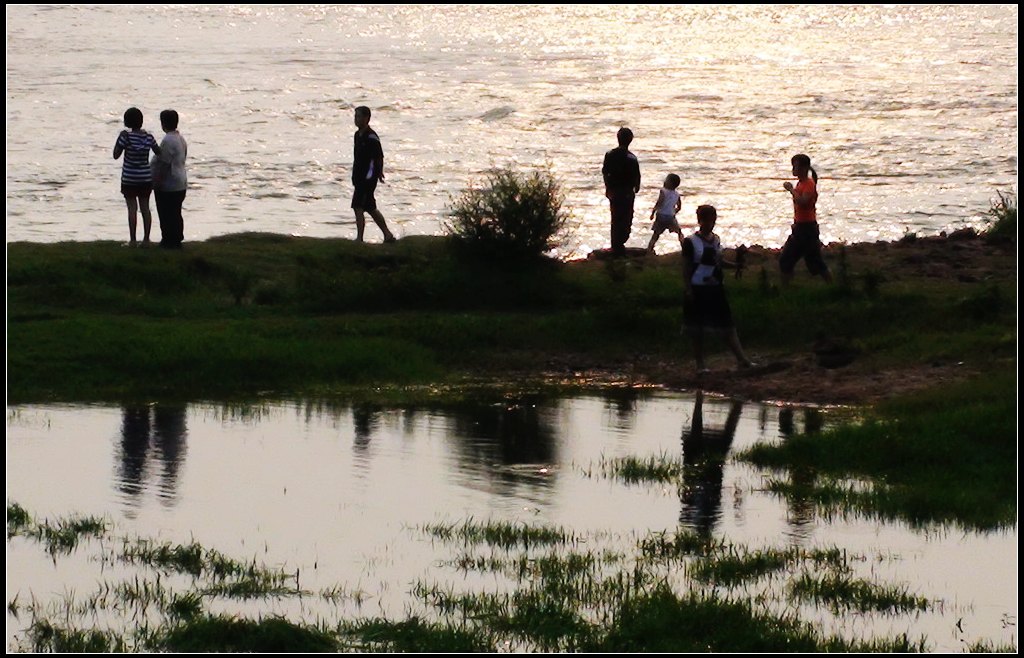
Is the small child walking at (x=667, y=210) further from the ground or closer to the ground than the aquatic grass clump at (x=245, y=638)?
further from the ground

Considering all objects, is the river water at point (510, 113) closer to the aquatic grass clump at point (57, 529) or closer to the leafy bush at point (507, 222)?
the leafy bush at point (507, 222)

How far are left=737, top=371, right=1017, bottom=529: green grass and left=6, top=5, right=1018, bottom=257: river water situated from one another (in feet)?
34.4

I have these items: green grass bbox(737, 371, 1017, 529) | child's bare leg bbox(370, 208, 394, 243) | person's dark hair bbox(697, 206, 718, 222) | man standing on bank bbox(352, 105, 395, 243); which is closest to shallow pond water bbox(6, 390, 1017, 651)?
green grass bbox(737, 371, 1017, 529)

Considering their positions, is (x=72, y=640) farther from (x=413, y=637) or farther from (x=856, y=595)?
(x=856, y=595)

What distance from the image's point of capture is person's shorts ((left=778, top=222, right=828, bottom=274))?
737 inches

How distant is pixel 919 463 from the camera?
1238 cm

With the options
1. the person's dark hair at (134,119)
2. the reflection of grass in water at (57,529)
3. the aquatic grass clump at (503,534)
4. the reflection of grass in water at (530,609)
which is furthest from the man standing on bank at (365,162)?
the reflection of grass in water at (530,609)

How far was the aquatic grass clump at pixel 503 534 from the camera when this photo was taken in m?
10.3

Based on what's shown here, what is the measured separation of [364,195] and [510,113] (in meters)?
32.7

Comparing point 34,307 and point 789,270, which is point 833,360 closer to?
point 789,270

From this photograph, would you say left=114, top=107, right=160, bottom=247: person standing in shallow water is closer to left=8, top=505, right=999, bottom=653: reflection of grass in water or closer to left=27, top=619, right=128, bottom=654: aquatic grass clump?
left=8, top=505, right=999, bottom=653: reflection of grass in water

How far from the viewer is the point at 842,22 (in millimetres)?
91812

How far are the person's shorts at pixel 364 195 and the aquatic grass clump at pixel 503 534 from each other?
9958 mm

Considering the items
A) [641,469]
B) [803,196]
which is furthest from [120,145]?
[641,469]
